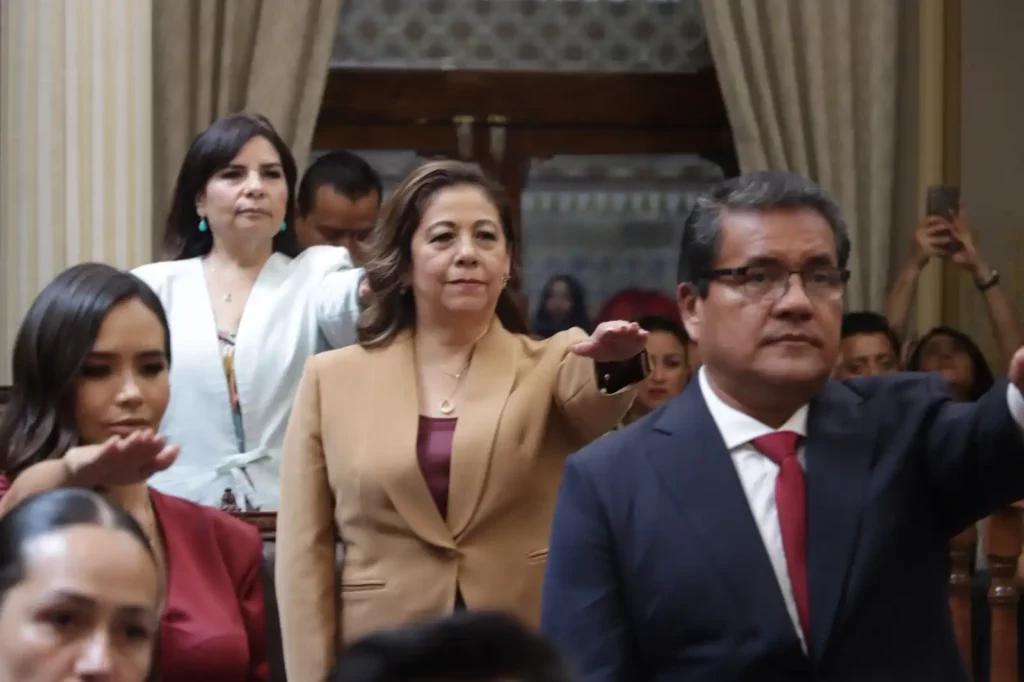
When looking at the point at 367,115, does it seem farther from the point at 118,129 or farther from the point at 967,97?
the point at 967,97

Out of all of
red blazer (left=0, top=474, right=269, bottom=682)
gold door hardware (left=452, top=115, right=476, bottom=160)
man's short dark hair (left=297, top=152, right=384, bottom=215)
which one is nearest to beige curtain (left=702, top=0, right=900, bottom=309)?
gold door hardware (left=452, top=115, right=476, bottom=160)

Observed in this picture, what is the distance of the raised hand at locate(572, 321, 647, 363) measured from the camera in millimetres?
2479

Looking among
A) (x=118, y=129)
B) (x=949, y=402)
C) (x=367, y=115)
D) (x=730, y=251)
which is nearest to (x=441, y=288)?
(x=730, y=251)

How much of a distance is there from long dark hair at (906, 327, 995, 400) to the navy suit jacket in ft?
7.61

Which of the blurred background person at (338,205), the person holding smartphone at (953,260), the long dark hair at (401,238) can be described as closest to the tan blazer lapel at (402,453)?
the long dark hair at (401,238)

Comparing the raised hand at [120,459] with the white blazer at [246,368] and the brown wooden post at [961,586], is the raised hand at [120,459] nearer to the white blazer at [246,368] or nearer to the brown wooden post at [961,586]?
the white blazer at [246,368]

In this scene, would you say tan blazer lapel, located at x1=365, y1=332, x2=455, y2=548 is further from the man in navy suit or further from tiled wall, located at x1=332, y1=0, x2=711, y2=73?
tiled wall, located at x1=332, y1=0, x2=711, y2=73

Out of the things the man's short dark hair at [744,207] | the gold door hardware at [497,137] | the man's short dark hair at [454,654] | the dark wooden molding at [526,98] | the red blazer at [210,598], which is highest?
the dark wooden molding at [526,98]

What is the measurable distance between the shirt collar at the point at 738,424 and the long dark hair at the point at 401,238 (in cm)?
85

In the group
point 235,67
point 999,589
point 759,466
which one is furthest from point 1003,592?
point 235,67

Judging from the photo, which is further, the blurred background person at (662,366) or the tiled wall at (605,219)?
the tiled wall at (605,219)

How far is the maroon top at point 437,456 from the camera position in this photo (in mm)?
2689

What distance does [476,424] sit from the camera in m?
2.71

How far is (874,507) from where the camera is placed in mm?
2031
